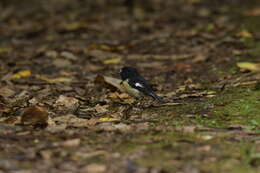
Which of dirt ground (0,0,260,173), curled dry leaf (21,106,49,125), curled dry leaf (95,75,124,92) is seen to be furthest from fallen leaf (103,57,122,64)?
curled dry leaf (21,106,49,125)

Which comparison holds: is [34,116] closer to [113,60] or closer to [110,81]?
[110,81]

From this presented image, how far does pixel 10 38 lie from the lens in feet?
34.4

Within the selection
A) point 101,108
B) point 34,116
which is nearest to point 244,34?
point 101,108

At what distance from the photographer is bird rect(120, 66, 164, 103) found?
19.3 ft

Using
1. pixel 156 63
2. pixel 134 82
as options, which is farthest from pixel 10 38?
pixel 134 82

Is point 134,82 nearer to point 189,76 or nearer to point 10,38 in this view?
point 189,76

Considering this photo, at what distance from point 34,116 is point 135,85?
1.52 m

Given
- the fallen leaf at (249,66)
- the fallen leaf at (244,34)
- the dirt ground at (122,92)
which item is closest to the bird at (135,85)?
the dirt ground at (122,92)

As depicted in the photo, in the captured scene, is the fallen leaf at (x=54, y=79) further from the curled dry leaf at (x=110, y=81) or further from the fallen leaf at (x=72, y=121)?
the fallen leaf at (x=72, y=121)

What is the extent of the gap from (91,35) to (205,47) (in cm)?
245

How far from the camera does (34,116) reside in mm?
4852

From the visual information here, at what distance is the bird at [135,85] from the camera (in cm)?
589

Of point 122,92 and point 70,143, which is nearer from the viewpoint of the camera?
point 70,143

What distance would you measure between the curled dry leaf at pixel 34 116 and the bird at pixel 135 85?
1.37 m
